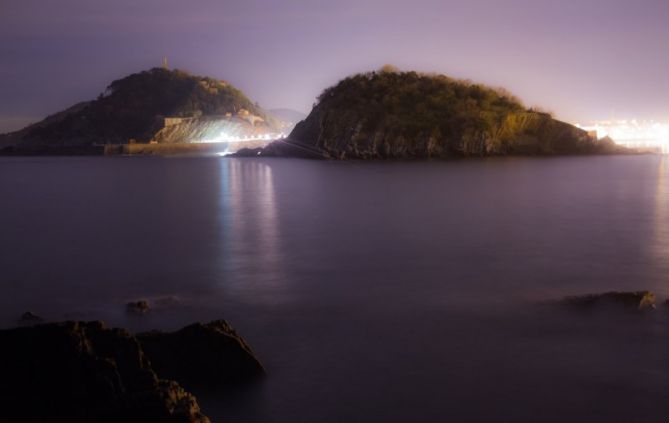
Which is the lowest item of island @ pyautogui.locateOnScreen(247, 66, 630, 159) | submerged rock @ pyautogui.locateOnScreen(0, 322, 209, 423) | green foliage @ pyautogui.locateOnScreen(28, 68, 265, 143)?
submerged rock @ pyautogui.locateOnScreen(0, 322, 209, 423)

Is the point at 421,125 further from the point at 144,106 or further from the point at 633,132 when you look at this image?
the point at 144,106

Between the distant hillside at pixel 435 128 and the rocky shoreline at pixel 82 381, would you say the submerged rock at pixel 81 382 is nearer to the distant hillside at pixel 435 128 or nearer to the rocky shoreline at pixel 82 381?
the rocky shoreline at pixel 82 381

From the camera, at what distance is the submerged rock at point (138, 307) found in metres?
9.09

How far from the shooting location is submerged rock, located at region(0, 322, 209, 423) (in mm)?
4520

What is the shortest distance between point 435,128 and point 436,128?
3.3 inches

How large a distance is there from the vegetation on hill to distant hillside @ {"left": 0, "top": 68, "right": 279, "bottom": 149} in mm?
58229

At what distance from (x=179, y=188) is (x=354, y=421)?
87.9 ft

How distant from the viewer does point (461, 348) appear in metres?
7.46

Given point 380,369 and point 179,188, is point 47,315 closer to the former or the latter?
point 380,369

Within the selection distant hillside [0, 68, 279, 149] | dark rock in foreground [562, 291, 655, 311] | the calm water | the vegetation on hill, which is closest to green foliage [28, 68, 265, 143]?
distant hillside [0, 68, 279, 149]

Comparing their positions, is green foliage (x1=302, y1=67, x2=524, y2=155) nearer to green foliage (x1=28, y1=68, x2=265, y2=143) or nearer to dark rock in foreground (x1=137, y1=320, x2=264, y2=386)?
dark rock in foreground (x1=137, y1=320, x2=264, y2=386)

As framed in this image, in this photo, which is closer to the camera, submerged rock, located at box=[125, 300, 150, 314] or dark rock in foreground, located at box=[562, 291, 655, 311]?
dark rock in foreground, located at box=[562, 291, 655, 311]

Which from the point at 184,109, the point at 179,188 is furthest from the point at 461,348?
the point at 184,109

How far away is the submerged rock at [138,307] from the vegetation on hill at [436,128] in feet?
146
